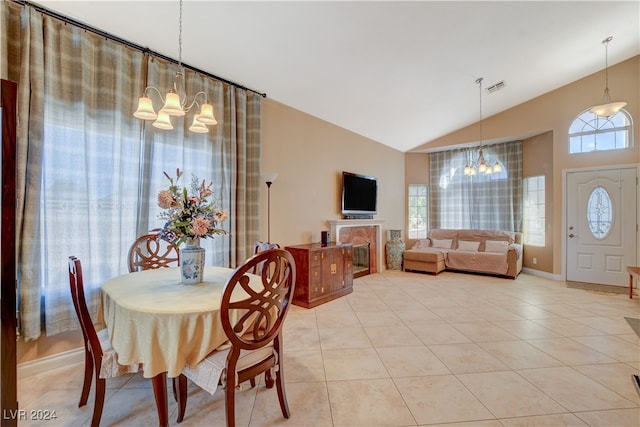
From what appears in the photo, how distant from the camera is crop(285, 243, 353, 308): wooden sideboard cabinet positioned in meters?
3.66

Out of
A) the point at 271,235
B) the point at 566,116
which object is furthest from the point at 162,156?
the point at 566,116

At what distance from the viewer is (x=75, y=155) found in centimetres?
223

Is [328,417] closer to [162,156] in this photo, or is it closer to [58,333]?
[58,333]

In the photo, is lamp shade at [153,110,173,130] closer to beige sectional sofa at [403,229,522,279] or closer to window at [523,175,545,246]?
beige sectional sofa at [403,229,522,279]

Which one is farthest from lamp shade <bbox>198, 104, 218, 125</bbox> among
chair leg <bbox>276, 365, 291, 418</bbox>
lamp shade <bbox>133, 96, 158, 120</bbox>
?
chair leg <bbox>276, 365, 291, 418</bbox>

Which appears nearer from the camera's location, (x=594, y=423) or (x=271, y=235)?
(x=594, y=423)

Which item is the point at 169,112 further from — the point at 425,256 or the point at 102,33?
the point at 425,256

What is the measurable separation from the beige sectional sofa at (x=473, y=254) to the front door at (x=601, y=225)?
0.91m

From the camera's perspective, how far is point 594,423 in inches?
63.6

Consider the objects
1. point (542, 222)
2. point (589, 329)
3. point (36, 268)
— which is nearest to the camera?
point (36, 268)

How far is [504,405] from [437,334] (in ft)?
3.53

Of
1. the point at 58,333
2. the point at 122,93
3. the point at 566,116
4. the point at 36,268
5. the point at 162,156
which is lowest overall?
the point at 58,333

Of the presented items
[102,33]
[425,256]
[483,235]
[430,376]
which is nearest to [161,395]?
[430,376]

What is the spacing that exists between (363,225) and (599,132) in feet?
14.8
